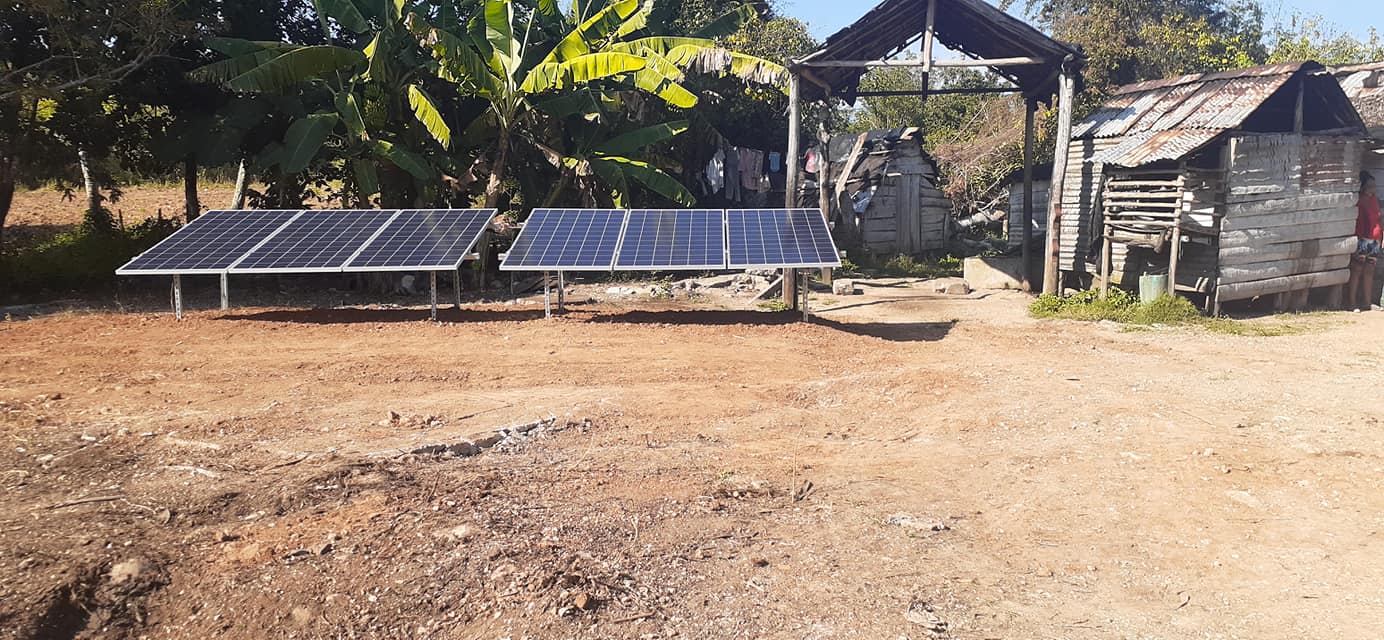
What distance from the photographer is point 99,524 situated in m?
4.83

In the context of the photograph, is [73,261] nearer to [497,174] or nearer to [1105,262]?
[497,174]

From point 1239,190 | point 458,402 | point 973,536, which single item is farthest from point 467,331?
point 1239,190

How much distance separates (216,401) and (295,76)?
26.3 ft

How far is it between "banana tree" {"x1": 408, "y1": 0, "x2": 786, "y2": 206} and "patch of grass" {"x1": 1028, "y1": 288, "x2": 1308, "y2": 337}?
6.02 m

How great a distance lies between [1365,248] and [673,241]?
443 inches

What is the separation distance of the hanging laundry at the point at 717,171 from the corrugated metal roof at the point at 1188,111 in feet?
27.4

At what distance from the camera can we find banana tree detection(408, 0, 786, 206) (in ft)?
47.2

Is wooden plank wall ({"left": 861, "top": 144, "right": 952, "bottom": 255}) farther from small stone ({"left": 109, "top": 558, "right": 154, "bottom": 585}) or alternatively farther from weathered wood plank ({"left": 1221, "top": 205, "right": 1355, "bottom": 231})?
small stone ({"left": 109, "top": 558, "right": 154, "bottom": 585})

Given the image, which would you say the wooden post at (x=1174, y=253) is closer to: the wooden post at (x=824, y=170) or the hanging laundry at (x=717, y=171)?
the wooden post at (x=824, y=170)

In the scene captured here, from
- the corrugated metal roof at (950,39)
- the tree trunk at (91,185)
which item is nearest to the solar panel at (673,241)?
the corrugated metal roof at (950,39)

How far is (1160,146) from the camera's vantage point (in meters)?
13.0

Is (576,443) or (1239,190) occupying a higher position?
(1239,190)

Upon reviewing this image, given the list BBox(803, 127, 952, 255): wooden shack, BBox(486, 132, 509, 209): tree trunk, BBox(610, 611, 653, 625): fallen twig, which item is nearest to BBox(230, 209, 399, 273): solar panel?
BBox(486, 132, 509, 209): tree trunk

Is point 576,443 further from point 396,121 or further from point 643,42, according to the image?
point 396,121
